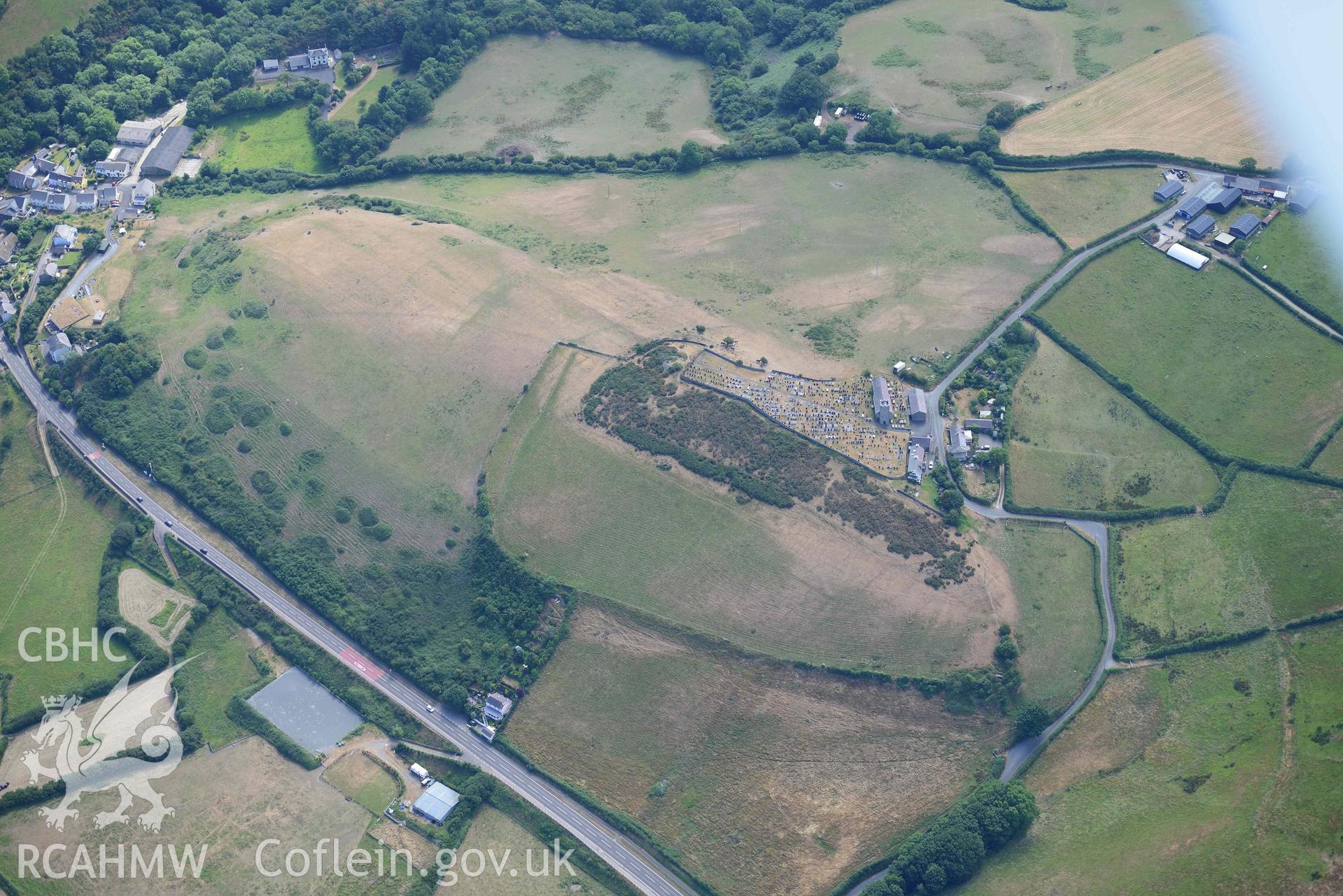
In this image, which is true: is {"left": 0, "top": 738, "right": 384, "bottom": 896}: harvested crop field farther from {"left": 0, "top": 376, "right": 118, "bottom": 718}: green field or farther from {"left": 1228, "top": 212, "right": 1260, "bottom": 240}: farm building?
{"left": 1228, "top": 212, "right": 1260, "bottom": 240}: farm building

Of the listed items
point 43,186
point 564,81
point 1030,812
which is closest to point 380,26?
Result: point 564,81

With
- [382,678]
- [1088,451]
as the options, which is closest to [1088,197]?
[1088,451]

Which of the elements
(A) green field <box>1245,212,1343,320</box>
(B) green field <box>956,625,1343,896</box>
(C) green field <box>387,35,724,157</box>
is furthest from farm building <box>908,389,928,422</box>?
(C) green field <box>387,35,724,157</box>

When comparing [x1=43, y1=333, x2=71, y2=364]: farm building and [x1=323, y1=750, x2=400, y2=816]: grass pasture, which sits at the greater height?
[x1=43, y1=333, x2=71, y2=364]: farm building

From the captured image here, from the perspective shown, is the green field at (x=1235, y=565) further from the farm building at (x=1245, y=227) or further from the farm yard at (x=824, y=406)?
the farm building at (x=1245, y=227)

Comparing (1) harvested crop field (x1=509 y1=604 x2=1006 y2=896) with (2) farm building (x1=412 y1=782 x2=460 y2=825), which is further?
(2) farm building (x1=412 y1=782 x2=460 y2=825)

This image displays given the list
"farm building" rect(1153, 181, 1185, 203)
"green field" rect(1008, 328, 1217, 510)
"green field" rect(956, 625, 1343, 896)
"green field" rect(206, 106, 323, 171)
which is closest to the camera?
"green field" rect(956, 625, 1343, 896)

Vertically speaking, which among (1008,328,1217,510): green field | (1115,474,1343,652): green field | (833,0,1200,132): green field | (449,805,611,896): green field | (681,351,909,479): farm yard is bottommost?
(449,805,611,896): green field
